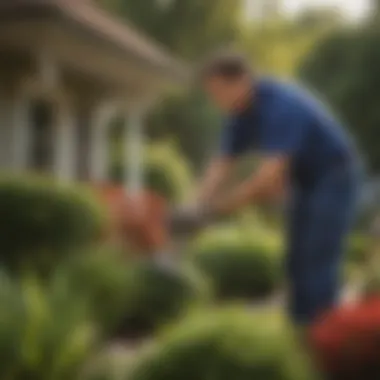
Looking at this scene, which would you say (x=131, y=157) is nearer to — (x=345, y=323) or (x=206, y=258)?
(x=206, y=258)

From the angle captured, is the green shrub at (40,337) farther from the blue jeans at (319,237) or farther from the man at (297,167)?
the blue jeans at (319,237)

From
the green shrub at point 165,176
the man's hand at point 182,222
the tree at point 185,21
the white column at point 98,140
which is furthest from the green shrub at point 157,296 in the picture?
the tree at point 185,21

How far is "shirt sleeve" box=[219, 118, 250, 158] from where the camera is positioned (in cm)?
448

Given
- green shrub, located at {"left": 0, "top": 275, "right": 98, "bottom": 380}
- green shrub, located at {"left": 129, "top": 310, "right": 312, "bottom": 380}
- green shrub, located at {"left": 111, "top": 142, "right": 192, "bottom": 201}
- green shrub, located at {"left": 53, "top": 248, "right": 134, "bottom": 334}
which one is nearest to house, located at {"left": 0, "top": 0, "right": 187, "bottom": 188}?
green shrub, located at {"left": 53, "top": 248, "right": 134, "bottom": 334}

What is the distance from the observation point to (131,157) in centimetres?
1186

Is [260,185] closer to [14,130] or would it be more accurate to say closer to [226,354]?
[226,354]

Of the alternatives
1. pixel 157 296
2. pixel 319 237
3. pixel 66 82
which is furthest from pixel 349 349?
pixel 66 82

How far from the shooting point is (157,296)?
6.04 meters

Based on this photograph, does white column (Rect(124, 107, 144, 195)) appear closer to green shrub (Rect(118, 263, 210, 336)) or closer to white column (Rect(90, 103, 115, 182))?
white column (Rect(90, 103, 115, 182))

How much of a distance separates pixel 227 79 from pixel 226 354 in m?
1.48

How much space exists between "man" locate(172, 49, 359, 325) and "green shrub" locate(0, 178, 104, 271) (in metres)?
1.41

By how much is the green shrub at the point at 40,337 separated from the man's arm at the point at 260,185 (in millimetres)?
797

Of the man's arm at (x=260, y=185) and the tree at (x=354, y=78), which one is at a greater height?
the tree at (x=354, y=78)

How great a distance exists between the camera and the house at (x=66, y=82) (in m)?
7.83
